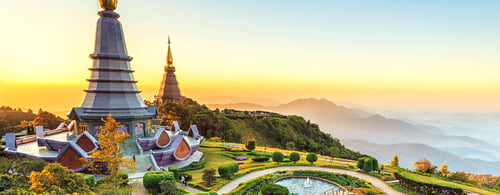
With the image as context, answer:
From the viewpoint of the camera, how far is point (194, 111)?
55688 mm

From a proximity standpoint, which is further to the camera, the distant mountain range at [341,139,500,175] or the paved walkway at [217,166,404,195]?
the distant mountain range at [341,139,500,175]

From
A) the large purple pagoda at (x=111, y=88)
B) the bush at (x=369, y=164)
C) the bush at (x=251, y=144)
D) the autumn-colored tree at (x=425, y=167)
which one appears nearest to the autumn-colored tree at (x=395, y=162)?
the autumn-colored tree at (x=425, y=167)

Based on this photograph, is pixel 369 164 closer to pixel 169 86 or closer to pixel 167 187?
pixel 167 187

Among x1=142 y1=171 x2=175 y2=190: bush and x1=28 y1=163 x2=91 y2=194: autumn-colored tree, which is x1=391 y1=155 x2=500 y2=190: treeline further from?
x1=28 y1=163 x2=91 y2=194: autumn-colored tree

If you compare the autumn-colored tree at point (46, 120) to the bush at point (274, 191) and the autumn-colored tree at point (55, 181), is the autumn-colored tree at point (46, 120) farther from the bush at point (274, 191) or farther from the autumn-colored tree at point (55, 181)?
the bush at point (274, 191)

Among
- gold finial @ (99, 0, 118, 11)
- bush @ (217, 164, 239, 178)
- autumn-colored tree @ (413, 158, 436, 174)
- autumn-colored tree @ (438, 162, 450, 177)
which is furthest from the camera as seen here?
gold finial @ (99, 0, 118, 11)

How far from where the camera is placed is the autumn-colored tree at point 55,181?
41.5 feet

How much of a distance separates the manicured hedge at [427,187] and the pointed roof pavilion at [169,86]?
53266mm

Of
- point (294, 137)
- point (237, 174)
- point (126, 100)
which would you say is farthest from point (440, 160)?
point (126, 100)

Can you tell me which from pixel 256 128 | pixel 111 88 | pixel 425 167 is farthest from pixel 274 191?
pixel 256 128

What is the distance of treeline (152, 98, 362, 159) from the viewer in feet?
171

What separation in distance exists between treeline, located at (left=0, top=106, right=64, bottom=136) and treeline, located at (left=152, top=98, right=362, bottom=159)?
18.3 metres

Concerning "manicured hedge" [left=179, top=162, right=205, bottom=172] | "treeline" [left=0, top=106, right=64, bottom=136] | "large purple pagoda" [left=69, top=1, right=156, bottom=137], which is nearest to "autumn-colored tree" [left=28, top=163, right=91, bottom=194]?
"manicured hedge" [left=179, top=162, right=205, bottom=172]

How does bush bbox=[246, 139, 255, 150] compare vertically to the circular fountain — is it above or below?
above
